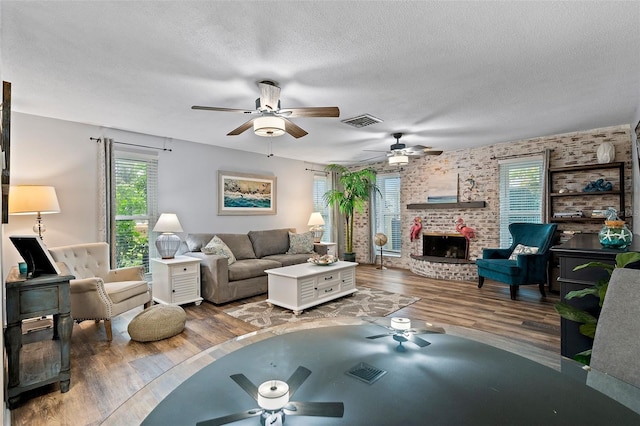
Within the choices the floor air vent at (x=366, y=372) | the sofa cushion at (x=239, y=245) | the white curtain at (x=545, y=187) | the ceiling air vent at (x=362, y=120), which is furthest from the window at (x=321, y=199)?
the floor air vent at (x=366, y=372)

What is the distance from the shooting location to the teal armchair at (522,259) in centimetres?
420

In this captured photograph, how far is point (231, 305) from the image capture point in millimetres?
4023

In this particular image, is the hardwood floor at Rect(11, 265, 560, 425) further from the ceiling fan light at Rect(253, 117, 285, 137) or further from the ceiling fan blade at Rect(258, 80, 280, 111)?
the ceiling fan blade at Rect(258, 80, 280, 111)

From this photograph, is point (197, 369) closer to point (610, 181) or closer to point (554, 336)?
point (554, 336)

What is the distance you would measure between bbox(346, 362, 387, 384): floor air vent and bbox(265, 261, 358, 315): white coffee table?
2436 millimetres

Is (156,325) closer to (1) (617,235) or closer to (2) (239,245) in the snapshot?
(2) (239,245)

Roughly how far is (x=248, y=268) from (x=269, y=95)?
2452 millimetres

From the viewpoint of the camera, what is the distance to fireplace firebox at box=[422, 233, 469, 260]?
5.86 metres

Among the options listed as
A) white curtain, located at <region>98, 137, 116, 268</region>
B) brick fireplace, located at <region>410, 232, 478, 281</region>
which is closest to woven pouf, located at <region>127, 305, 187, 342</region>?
white curtain, located at <region>98, 137, 116, 268</region>

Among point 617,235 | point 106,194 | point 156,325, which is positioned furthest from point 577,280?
point 106,194

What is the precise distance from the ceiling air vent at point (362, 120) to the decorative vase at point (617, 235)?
2453mm

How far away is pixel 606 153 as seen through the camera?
4273 mm

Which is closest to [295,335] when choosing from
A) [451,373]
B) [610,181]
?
[451,373]

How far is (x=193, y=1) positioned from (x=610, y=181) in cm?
561
